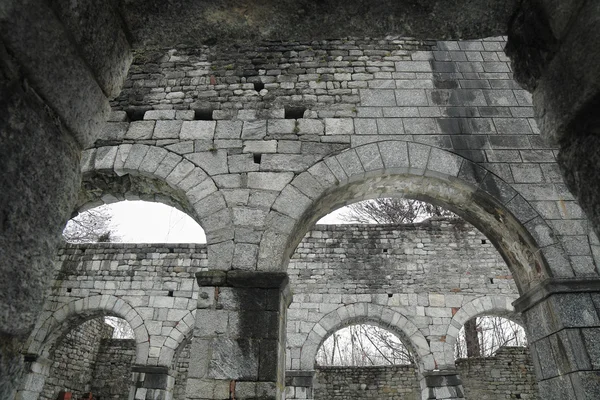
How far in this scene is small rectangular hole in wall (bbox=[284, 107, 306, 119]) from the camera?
4.97 meters

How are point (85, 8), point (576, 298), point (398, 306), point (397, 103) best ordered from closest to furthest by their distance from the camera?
1. point (85, 8)
2. point (576, 298)
3. point (397, 103)
4. point (398, 306)

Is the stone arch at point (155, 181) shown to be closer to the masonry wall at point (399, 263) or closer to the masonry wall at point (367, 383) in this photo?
the masonry wall at point (399, 263)

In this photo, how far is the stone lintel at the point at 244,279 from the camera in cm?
380

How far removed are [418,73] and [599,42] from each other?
4244 mm

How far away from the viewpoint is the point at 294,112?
501cm

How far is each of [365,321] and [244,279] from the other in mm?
5566

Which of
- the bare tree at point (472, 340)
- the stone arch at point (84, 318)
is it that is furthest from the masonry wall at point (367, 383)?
the stone arch at point (84, 318)

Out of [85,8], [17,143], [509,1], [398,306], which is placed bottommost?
[17,143]

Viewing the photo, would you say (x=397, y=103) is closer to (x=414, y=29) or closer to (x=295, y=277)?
(x=414, y=29)

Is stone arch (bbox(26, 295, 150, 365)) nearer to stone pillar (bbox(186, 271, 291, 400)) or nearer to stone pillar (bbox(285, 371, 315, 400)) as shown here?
stone pillar (bbox(285, 371, 315, 400))

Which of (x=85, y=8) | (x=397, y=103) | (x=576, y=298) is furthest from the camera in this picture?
(x=397, y=103)

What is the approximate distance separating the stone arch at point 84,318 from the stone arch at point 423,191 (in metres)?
5.97

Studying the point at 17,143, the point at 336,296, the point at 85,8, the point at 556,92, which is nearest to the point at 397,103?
the point at 556,92

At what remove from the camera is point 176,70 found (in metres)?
5.37
